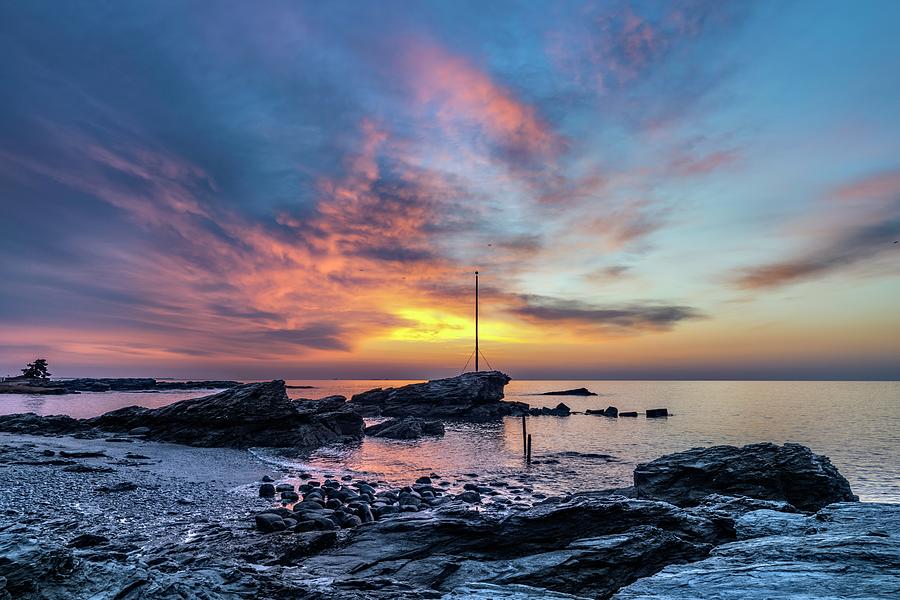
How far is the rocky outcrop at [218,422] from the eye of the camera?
4078 centimetres

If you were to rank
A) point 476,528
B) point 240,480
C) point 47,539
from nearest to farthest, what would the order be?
point 47,539, point 476,528, point 240,480

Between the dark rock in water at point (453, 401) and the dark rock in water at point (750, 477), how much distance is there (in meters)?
67.9

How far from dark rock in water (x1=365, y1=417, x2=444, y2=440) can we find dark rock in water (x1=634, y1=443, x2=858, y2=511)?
35.5 meters

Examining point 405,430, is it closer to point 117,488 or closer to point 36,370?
point 117,488

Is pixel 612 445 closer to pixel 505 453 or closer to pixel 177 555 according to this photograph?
pixel 505 453

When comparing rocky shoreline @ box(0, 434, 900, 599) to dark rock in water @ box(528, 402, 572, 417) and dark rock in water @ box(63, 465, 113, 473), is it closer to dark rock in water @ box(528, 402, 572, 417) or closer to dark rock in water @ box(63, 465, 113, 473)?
dark rock in water @ box(63, 465, 113, 473)

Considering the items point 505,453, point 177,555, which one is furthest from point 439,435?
point 177,555

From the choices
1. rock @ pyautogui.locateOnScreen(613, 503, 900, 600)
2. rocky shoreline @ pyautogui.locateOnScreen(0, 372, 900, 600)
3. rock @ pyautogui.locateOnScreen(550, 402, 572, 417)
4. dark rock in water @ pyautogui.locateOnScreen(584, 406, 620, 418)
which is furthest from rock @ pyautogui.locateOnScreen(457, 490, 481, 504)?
rock @ pyautogui.locateOnScreen(550, 402, 572, 417)

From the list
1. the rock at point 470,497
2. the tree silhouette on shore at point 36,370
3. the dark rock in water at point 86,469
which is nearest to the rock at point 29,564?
the rock at point 470,497

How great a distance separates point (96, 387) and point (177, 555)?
192556 millimetres

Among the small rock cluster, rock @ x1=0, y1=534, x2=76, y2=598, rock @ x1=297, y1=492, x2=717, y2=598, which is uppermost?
rock @ x1=0, y1=534, x2=76, y2=598

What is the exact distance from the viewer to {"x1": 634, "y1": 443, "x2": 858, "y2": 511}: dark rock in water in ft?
64.7

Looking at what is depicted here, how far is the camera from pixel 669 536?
8.99m

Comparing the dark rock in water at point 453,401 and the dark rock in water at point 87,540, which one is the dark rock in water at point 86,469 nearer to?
the dark rock in water at point 87,540
